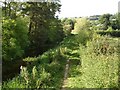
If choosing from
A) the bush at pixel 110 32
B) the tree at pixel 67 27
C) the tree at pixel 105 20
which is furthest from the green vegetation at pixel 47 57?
the tree at pixel 105 20

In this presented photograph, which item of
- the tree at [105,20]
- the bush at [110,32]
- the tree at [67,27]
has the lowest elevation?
the bush at [110,32]

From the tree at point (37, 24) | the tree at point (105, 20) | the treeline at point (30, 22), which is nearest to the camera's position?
the treeline at point (30, 22)

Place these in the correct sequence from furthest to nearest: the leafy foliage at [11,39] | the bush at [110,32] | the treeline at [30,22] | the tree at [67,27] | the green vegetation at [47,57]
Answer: the tree at [67,27], the bush at [110,32], the treeline at [30,22], the leafy foliage at [11,39], the green vegetation at [47,57]

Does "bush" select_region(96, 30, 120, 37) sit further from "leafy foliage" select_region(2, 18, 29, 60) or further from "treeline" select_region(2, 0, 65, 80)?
"leafy foliage" select_region(2, 18, 29, 60)

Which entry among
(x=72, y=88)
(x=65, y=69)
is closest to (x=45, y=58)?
(x=65, y=69)

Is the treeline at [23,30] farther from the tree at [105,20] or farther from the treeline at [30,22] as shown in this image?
the tree at [105,20]

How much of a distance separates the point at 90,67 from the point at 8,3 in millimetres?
19662

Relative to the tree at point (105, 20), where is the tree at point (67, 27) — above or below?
below

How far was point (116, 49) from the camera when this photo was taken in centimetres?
1264

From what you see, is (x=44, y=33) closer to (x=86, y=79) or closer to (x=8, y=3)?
(x=8, y=3)

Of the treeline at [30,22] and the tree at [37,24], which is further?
the tree at [37,24]

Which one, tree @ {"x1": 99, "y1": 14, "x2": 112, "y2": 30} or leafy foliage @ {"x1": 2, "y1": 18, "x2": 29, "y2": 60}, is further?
tree @ {"x1": 99, "y1": 14, "x2": 112, "y2": 30}

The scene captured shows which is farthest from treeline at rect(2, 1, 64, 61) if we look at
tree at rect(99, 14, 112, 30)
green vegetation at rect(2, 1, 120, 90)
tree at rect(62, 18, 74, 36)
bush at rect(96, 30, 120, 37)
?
tree at rect(99, 14, 112, 30)

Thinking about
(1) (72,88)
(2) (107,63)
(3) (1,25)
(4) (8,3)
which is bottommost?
(1) (72,88)
